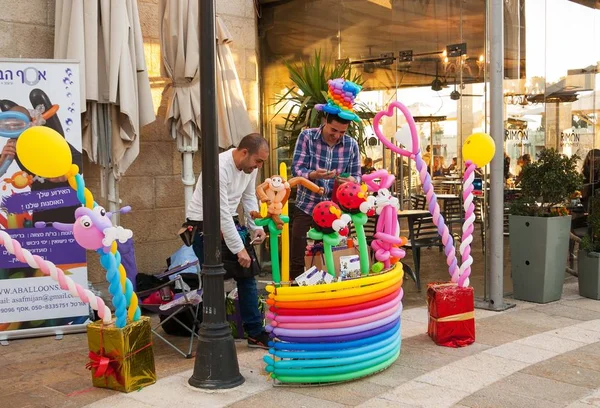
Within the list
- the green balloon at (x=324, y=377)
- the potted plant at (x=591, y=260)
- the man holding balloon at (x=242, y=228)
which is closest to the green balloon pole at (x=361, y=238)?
the green balloon at (x=324, y=377)

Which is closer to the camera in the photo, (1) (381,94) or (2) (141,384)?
(2) (141,384)

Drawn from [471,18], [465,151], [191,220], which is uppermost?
[471,18]

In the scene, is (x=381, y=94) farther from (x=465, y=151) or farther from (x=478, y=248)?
(x=465, y=151)

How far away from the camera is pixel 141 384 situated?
457cm

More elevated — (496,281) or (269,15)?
(269,15)

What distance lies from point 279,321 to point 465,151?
7.43ft

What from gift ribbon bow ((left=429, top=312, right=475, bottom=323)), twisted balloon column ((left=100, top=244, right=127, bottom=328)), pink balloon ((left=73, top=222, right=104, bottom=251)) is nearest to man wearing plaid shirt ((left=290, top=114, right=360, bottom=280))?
gift ribbon bow ((left=429, top=312, right=475, bottom=323))

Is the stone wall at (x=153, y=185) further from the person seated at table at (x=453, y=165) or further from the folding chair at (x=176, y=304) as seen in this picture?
the person seated at table at (x=453, y=165)

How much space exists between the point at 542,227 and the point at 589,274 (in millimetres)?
941

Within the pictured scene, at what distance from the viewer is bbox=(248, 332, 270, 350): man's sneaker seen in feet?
17.7

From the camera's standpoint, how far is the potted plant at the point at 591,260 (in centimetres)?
734

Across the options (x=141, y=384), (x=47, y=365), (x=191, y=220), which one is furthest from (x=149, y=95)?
(x=141, y=384)

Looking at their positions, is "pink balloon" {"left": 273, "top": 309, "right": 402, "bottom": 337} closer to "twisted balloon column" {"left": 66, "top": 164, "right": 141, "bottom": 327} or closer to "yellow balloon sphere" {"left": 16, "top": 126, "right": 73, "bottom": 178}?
"twisted balloon column" {"left": 66, "top": 164, "right": 141, "bottom": 327}

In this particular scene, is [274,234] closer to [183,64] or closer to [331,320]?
[331,320]
